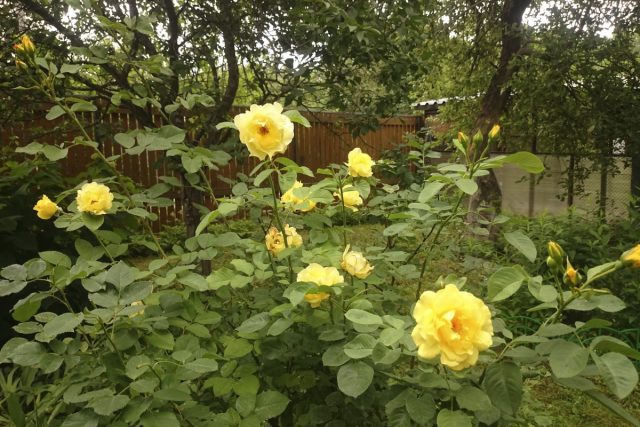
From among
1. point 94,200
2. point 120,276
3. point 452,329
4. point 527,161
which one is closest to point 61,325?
point 120,276

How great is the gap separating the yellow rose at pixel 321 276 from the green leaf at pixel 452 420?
30 cm

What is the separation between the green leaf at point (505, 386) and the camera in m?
0.72

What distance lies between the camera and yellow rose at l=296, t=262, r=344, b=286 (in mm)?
908

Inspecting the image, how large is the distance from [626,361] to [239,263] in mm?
774

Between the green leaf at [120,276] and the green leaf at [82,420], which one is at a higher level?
the green leaf at [120,276]

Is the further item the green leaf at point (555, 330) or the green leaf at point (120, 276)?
the green leaf at point (120, 276)

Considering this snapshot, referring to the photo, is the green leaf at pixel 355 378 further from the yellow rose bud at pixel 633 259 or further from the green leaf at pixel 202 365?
the yellow rose bud at pixel 633 259

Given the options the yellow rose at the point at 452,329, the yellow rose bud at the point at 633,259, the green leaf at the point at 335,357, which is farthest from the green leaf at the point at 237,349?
the yellow rose bud at the point at 633,259

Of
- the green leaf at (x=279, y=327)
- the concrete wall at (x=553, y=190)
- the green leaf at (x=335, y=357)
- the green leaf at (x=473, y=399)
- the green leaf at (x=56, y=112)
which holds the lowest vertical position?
the concrete wall at (x=553, y=190)

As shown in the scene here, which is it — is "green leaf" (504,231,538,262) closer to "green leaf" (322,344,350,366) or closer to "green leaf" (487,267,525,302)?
"green leaf" (487,267,525,302)

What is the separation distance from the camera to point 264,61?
3.01m

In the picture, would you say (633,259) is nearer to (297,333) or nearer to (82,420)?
(297,333)

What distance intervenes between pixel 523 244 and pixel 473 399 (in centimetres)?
29

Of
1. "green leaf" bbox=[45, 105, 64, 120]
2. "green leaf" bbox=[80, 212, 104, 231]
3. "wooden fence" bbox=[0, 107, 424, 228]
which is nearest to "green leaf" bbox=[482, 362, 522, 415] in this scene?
"green leaf" bbox=[80, 212, 104, 231]
